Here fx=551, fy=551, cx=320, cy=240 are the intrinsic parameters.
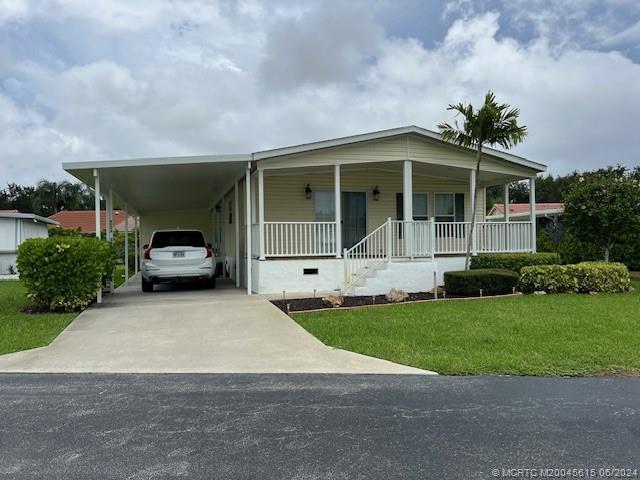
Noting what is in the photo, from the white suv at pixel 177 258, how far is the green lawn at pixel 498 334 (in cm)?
535

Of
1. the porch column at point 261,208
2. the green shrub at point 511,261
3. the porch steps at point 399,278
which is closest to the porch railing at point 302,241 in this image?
the porch column at point 261,208

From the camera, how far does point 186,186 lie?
17.9 m

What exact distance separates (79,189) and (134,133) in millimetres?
Answer: 37329

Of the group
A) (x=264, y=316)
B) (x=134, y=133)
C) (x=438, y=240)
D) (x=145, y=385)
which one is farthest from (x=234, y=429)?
(x=134, y=133)

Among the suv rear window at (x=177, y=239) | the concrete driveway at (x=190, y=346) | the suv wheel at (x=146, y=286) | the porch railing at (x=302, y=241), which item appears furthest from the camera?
the suv wheel at (x=146, y=286)

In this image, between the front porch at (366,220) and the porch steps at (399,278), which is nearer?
the porch steps at (399,278)

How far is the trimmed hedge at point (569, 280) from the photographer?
42.5ft

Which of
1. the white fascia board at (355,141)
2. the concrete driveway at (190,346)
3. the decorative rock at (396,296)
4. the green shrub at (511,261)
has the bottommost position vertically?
the concrete driveway at (190,346)

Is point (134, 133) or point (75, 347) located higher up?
point (134, 133)

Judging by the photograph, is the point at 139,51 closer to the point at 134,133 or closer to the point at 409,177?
the point at 409,177

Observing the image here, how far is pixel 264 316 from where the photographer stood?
32.9ft

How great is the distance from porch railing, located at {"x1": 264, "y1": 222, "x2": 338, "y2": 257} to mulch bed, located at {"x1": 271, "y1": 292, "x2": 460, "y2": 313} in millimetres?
1993

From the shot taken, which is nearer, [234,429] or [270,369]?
[234,429]

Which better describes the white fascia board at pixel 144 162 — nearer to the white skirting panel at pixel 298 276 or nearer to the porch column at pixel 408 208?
the white skirting panel at pixel 298 276
